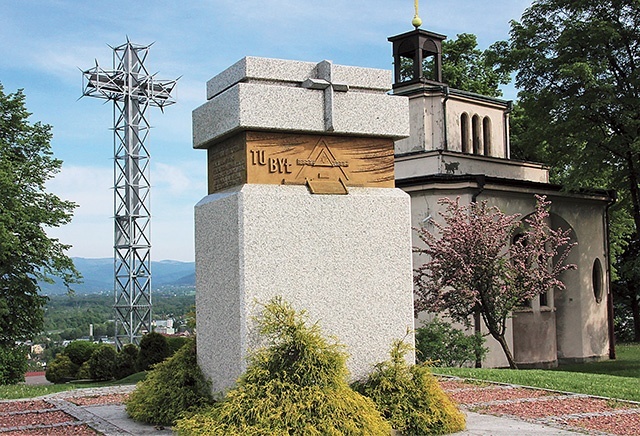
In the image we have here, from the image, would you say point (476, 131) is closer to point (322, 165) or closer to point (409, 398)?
point (322, 165)

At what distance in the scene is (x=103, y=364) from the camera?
2483cm

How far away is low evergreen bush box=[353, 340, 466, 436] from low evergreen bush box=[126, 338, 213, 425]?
1.74 metres

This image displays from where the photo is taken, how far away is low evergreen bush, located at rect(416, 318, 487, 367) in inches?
724

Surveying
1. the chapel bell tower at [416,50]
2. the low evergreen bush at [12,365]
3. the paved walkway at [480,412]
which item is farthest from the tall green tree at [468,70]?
the paved walkway at [480,412]

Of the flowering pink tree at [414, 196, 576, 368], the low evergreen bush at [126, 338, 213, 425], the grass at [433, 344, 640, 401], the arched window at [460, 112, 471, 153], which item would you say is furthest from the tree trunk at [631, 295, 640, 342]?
the low evergreen bush at [126, 338, 213, 425]

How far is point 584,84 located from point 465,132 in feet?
14.4

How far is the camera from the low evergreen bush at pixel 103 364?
972 inches

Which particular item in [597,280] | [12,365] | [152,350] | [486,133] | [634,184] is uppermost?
[486,133]

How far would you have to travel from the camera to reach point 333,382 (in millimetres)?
7195

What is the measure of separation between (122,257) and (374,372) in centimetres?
3361

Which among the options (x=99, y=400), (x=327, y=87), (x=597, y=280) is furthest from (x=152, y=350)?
(x=597, y=280)

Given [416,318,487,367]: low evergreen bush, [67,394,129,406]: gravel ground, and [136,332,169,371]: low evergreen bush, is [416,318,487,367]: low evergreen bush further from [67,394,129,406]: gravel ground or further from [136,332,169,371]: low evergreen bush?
[67,394,129,406]: gravel ground

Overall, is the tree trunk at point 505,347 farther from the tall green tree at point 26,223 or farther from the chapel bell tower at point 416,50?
the tall green tree at point 26,223

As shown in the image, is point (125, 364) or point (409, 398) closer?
point (409, 398)
